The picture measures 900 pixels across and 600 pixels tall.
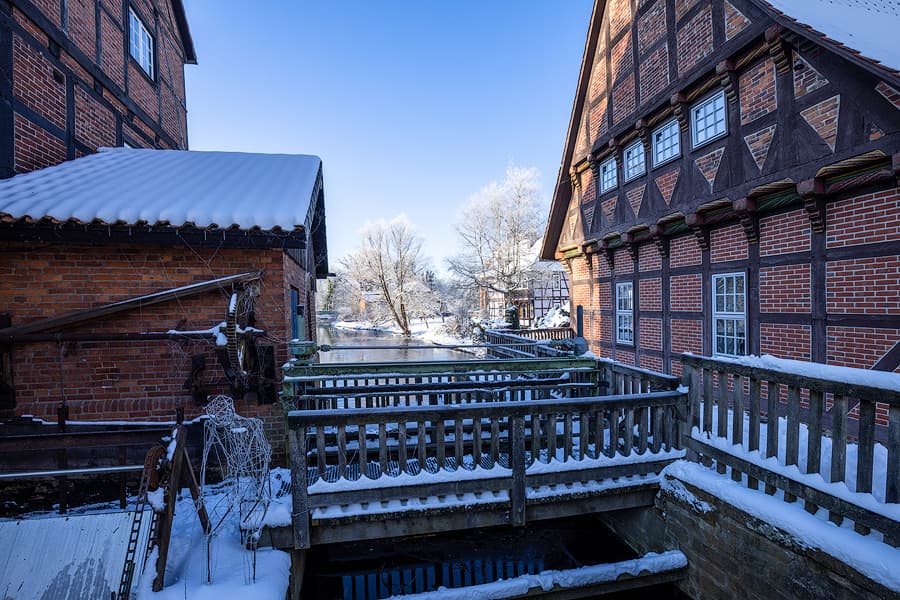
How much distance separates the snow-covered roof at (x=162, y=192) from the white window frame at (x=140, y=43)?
3.25m

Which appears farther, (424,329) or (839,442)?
(424,329)

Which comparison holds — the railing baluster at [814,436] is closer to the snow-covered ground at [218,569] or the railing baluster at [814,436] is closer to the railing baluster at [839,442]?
the railing baluster at [839,442]

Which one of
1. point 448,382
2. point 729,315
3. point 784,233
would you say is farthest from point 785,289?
point 448,382

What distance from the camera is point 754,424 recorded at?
3301 mm

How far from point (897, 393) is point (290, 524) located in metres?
4.17

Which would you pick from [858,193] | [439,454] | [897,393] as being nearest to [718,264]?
[858,193]

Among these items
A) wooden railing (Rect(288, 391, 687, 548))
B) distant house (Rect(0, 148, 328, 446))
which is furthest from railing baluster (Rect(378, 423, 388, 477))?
distant house (Rect(0, 148, 328, 446))

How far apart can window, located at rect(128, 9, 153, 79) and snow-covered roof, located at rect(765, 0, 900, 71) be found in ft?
36.7

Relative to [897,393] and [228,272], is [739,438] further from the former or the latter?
[228,272]

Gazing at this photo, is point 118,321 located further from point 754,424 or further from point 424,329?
point 424,329

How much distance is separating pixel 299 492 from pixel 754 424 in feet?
12.3

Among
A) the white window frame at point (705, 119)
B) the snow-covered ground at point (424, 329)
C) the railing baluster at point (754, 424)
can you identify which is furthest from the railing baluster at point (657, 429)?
the snow-covered ground at point (424, 329)

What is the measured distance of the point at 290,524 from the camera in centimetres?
314

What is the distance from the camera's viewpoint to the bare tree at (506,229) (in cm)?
2583
